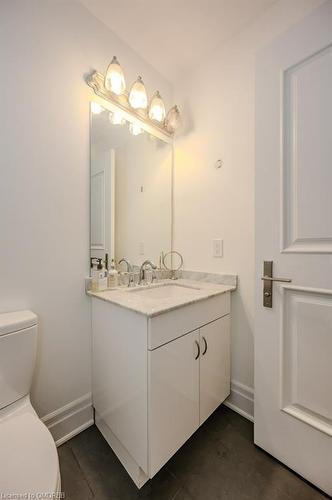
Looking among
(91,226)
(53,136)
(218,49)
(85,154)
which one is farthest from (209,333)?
(218,49)

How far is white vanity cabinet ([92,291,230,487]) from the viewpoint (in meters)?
0.91

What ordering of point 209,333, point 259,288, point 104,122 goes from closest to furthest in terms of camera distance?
point 259,288
point 209,333
point 104,122

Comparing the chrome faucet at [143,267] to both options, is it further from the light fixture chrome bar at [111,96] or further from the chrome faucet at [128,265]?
the light fixture chrome bar at [111,96]

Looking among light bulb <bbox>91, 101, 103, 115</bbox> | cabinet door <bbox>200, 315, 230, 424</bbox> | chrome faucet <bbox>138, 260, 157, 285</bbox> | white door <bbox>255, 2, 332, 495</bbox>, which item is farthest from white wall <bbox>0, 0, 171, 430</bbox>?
white door <bbox>255, 2, 332, 495</bbox>

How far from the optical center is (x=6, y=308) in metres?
1.01

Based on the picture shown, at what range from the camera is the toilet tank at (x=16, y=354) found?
35.0 inches

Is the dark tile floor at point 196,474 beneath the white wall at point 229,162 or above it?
beneath

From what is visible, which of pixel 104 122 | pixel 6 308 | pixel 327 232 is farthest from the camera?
pixel 104 122

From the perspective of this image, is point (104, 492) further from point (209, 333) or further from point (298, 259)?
point (298, 259)

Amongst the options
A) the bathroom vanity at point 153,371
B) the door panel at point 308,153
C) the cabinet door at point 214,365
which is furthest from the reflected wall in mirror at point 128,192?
the door panel at point 308,153

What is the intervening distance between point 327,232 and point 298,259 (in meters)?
0.16

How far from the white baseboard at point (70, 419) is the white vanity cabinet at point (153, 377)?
66 mm

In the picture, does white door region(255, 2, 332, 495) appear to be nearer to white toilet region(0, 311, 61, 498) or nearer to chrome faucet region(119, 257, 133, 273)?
chrome faucet region(119, 257, 133, 273)

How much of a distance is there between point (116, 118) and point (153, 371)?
1500 millimetres
